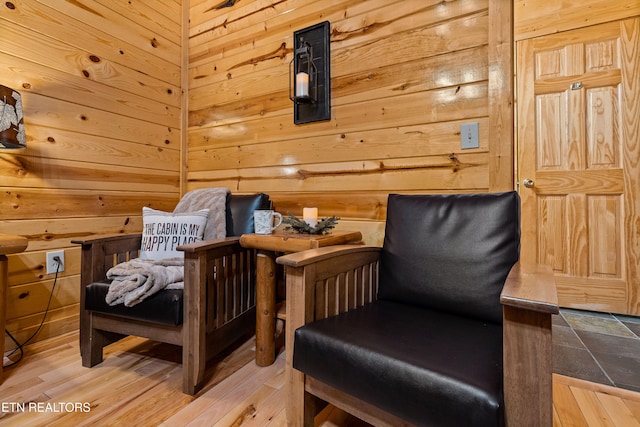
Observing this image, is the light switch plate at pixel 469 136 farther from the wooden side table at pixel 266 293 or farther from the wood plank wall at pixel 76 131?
the wood plank wall at pixel 76 131

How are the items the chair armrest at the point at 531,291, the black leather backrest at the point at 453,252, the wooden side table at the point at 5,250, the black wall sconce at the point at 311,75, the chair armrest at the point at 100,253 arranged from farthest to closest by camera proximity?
the black wall sconce at the point at 311,75 → the chair armrest at the point at 100,253 → the wooden side table at the point at 5,250 → the black leather backrest at the point at 453,252 → the chair armrest at the point at 531,291

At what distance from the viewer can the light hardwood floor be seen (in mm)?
1133

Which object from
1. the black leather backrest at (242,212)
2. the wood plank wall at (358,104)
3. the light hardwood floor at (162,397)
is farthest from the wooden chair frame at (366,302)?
the black leather backrest at (242,212)

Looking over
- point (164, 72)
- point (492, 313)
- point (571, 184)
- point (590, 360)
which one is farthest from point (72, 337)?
point (571, 184)

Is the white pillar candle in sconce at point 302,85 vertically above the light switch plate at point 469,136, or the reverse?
the white pillar candle in sconce at point 302,85

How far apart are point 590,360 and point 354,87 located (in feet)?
6.18

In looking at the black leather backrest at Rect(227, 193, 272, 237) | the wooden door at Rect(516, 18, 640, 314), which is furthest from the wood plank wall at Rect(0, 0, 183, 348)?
the wooden door at Rect(516, 18, 640, 314)

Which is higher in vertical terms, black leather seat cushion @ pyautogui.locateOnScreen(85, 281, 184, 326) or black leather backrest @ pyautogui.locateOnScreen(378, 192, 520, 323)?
black leather backrest @ pyautogui.locateOnScreen(378, 192, 520, 323)

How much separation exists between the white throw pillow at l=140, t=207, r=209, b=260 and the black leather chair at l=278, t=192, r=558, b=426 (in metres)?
0.86

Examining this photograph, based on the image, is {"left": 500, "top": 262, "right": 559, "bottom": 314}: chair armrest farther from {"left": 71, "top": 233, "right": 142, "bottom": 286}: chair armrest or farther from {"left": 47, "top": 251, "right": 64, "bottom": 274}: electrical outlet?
{"left": 47, "top": 251, "right": 64, "bottom": 274}: electrical outlet

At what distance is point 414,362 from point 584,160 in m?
2.17

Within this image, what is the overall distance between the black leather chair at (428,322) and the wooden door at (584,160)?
144cm

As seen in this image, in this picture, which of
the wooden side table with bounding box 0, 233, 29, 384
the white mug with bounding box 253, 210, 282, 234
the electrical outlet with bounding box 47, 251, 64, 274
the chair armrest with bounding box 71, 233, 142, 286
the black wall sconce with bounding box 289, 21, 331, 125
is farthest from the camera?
the black wall sconce with bounding box 289, 21, 331, 125

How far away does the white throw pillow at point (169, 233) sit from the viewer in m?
1.60
